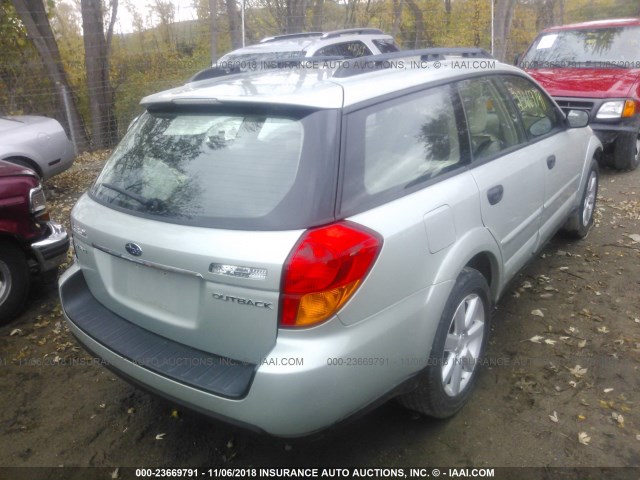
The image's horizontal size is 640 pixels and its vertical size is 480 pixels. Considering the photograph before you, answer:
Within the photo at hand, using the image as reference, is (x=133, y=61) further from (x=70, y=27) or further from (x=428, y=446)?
(x=428, y=446)

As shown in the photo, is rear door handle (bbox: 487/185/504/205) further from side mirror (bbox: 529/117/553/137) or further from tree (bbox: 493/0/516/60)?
tree (bbox: 493/0/516/60)

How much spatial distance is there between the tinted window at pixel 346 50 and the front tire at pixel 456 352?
5.63 meters

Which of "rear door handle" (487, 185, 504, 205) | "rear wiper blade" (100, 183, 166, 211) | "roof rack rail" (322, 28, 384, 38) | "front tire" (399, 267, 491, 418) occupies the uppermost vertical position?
"roof rack rail" (322, 28, 384, 38)

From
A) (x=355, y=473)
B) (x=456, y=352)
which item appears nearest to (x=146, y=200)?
(x=355, y=473)

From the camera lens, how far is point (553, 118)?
3.97 m

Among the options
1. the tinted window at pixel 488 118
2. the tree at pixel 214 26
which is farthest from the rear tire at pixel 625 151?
the tree at pixel 214 26

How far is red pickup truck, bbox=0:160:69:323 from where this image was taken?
12.6ft

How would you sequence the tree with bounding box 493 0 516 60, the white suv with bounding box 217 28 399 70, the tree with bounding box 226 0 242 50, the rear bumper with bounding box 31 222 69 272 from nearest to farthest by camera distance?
the rear bumper with bounding box 31 222 69 272 → the white suv with bounding box 217 28 399 70 → the tree with bounding box 226 0 242 50 → the tree with bounding box 493 0 516 60

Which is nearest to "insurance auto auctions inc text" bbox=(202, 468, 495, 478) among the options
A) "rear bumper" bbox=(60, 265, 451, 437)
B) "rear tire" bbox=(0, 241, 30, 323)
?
"rear bumper" bbox=(60, 265, 451, 437)

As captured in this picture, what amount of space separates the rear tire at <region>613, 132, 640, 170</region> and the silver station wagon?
188 inches

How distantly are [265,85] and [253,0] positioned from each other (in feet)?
39.3

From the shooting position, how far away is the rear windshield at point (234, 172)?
2035 mm

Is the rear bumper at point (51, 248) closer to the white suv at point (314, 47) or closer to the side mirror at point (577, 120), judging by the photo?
the white suv at point (314, 47)

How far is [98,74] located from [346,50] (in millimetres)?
5486
